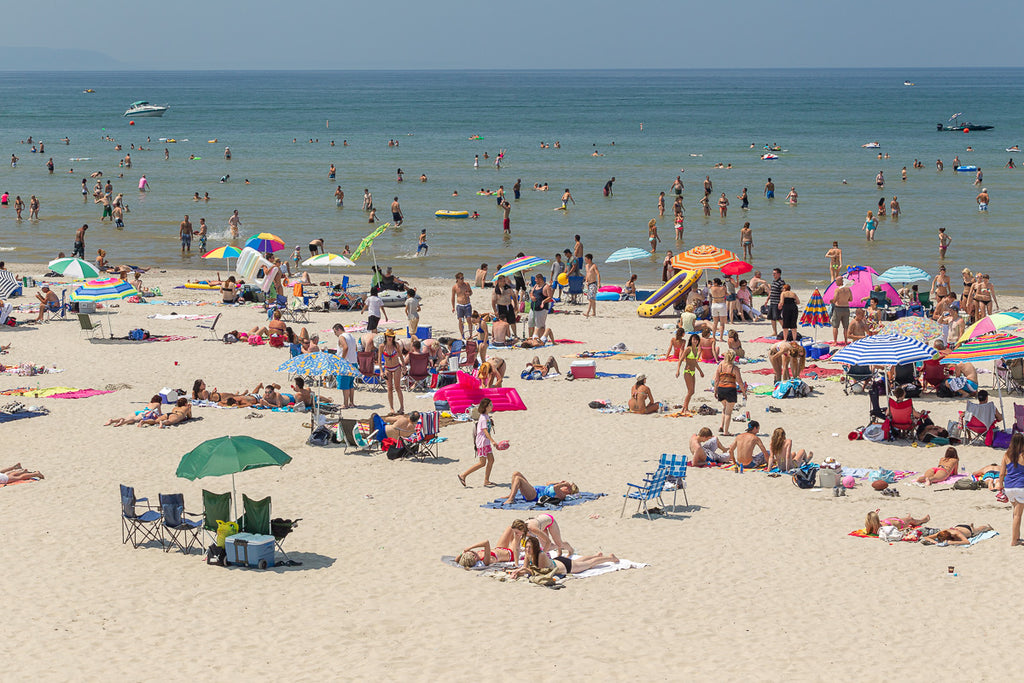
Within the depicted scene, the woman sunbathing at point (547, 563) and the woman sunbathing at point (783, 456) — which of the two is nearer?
the woman sunbathing at point (547, 563)

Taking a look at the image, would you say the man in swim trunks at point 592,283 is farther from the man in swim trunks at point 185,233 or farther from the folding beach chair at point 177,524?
the man in swim trunks at point 185,233

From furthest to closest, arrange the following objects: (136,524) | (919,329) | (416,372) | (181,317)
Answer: (181,317), (416,372), (919,329), (136,524)

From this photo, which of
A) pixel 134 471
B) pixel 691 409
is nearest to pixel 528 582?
pixel 134 471

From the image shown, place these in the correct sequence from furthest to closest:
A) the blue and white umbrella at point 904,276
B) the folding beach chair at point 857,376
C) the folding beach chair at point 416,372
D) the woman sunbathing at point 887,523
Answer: the blue and white umbrella at point 904,276 < the folding beach chair at point 416,372 < the folding beach chair at point 857,376 < the woman sunbathing at point 887,523

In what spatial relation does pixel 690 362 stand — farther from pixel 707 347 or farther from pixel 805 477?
pixel 805 477

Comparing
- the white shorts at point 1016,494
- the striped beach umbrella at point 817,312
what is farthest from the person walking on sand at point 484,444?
the striped beach umbrella at point 817,312

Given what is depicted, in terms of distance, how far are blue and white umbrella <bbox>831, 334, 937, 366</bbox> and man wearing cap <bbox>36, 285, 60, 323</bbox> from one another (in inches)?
661

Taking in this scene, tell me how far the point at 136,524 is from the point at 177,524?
49 centimetres

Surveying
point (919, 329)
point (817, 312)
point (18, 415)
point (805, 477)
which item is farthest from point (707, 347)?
point (18, 415)

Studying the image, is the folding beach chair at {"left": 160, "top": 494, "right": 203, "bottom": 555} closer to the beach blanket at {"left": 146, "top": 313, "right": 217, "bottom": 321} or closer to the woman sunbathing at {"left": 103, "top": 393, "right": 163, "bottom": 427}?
the woman sunbathing at {"left": 103, "top": 393, "right": 163, "bottom": 427}

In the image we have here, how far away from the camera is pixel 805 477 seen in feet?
46.8

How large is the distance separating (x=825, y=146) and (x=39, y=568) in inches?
2933

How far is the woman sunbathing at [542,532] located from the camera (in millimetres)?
11586

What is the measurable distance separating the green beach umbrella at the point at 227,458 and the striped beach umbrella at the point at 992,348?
9433 mm
